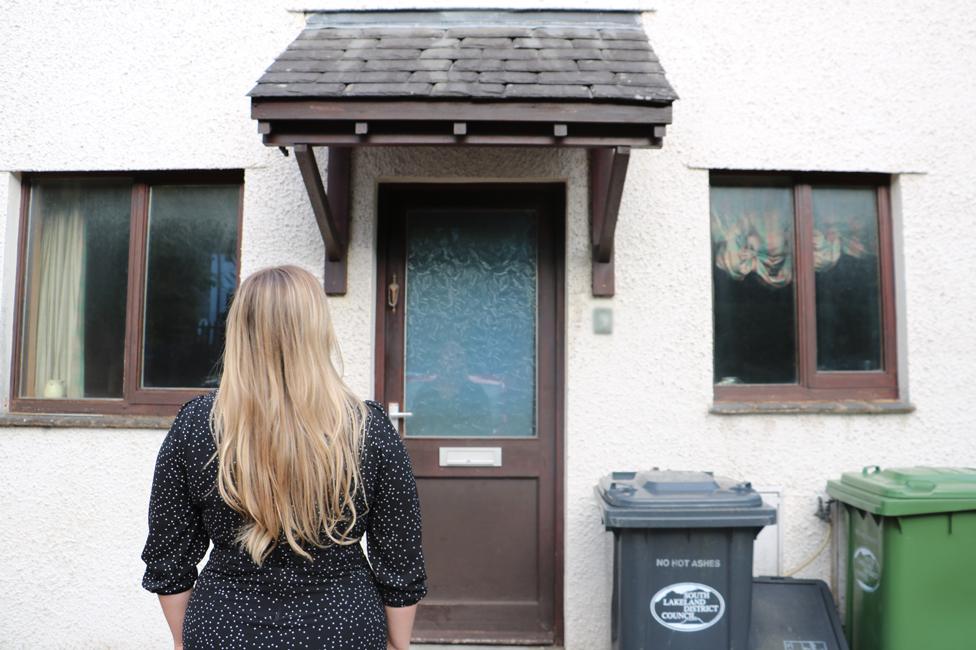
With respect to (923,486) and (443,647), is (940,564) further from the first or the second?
(443,647)

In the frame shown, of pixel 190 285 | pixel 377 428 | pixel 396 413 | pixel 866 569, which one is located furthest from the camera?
pixel 190 285

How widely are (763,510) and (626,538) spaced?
571 millimetres

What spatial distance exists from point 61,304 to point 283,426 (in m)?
3.18

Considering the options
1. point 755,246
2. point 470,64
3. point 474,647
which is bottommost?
point 474,647

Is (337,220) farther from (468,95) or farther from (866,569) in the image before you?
(866,569)

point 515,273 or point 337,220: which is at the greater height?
point 337,220

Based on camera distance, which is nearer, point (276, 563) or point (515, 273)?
point (276, 563)

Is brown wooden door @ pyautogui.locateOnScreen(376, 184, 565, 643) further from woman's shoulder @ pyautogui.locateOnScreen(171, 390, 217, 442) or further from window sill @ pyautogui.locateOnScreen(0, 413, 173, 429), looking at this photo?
woman's shoulder @ pyautogui.locateOnScreen(171, 390, 217, 442)

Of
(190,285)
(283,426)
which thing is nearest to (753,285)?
(283,426)

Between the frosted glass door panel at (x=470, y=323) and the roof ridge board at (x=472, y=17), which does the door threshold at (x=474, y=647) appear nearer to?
the frosted glass door panel at (x=470, y=323)

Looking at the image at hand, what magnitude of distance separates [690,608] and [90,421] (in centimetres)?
312

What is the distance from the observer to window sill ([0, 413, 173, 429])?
3.60 m

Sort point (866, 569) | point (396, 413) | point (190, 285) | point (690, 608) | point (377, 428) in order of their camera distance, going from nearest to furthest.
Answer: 1. point (377, 428)
2. point (690, 608)
3. point (866, 569)
4. point (396, 413)
5. point (190, 285)

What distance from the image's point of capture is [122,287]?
386 cm
